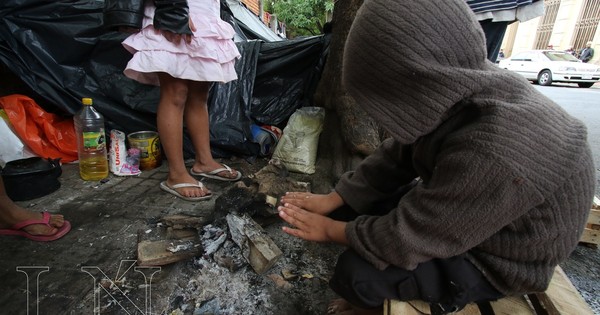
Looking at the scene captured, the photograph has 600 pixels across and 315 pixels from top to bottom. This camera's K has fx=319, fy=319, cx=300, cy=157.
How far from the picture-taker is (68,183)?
2.48m

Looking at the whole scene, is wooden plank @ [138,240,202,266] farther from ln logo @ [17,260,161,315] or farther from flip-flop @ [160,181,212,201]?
flip-flop @ [160,181,212,201]

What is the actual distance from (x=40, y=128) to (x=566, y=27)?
23.9 m

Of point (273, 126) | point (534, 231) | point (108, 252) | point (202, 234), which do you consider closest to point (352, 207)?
point (534, 231)

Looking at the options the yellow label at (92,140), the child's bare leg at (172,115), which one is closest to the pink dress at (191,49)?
the child's bare leg at (172,115)

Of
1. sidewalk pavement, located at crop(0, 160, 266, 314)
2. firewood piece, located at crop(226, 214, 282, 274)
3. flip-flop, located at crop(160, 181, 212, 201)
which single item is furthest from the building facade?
sidewalk pavement, located at crop(0, 160, 266, 314)

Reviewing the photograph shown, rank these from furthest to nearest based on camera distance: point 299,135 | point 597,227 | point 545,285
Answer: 1. point 299,135
2. point 597,227
3. point 545,285

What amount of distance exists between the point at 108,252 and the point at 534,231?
187cm

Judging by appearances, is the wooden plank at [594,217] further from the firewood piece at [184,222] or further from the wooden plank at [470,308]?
the firewood piece at [184,222]

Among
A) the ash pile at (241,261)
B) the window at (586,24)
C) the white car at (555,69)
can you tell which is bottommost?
the ash pile at (241,261)

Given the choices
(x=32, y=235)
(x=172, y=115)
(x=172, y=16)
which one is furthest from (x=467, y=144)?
(x=32, y=235)

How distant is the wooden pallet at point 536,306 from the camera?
104cm

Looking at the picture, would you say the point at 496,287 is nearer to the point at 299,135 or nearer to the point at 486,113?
the point at 486,113

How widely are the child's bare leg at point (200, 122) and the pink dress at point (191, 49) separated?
29cm

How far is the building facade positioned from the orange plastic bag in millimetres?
21262
